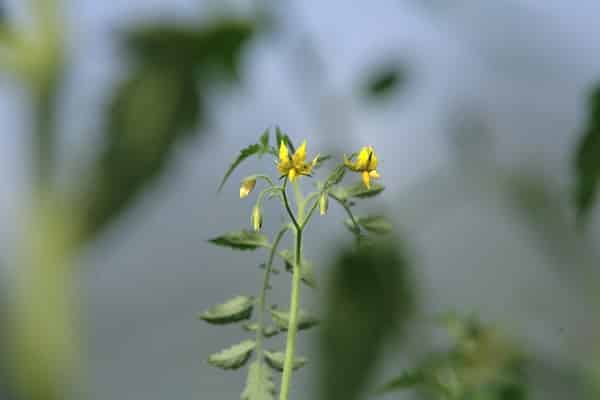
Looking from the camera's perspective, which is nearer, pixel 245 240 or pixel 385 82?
pixel 245 240

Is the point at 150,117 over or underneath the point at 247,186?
over

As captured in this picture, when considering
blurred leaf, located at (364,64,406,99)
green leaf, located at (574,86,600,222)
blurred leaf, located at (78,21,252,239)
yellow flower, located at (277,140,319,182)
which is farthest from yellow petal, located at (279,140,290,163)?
blurred leaf, located at (78,21,252,239)

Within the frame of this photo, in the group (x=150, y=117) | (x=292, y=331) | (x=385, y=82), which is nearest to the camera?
(x=292, y=331)

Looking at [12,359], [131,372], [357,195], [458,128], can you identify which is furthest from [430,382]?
[12,359]

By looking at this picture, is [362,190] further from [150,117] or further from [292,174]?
[150,117]

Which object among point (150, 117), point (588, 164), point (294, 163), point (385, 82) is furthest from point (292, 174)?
point (150, 117)

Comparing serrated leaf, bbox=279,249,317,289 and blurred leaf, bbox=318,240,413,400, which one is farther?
blurred leaf, bbox=318,240,413,400

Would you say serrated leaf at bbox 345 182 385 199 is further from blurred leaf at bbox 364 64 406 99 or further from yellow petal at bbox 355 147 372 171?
blurred leaf at bbox 364 64 406 99
